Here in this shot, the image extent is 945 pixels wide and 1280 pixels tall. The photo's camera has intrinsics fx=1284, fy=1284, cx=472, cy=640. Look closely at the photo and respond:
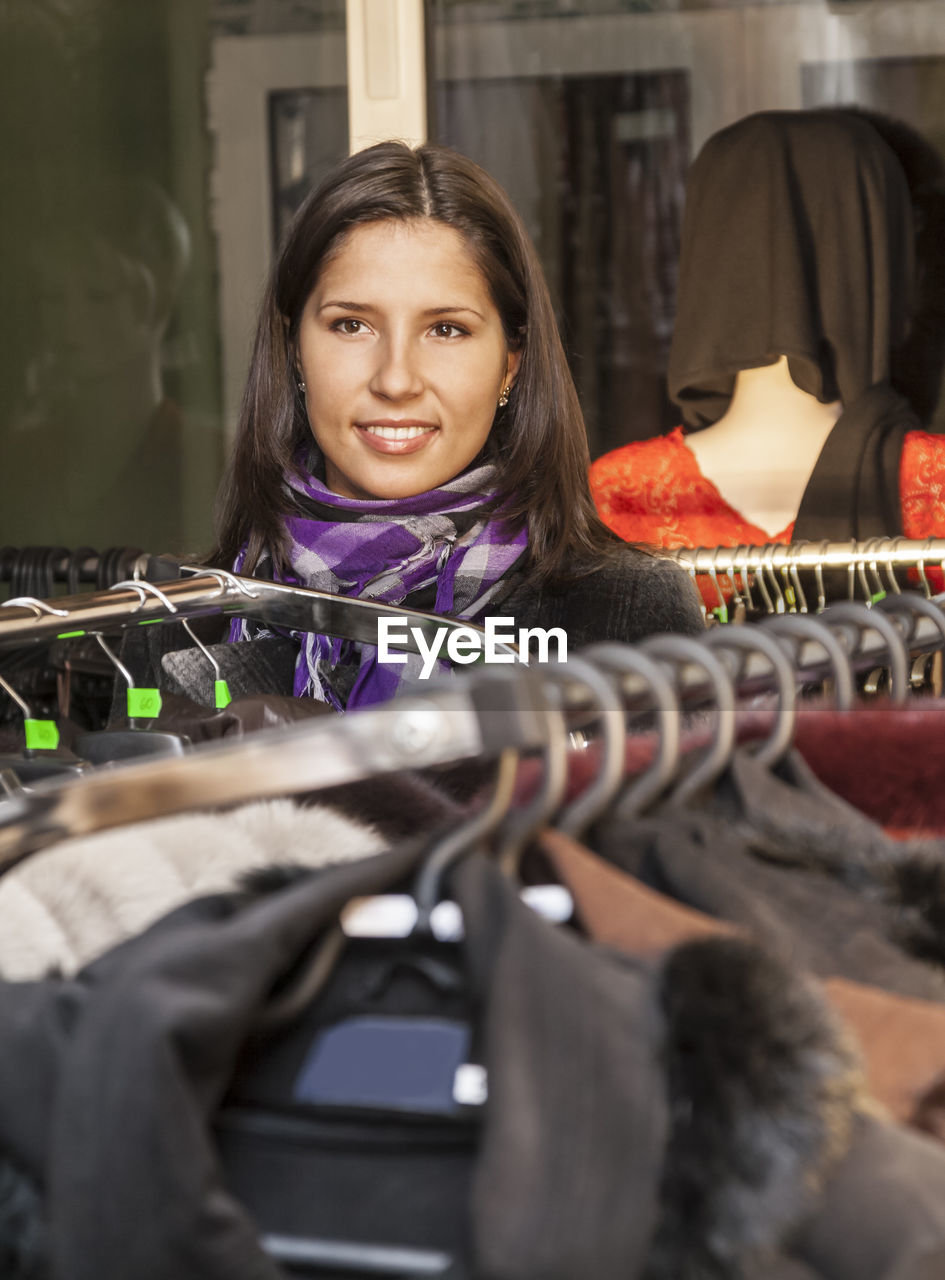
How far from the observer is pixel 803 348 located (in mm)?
1870

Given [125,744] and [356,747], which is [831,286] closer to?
[125,744]

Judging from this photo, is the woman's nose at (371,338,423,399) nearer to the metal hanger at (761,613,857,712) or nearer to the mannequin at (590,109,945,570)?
the metal hanger at (761,613,857,712)

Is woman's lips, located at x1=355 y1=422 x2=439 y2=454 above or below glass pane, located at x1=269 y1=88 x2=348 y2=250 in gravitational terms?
below

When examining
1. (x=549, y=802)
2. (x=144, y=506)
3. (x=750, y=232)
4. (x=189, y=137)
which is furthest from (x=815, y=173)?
(x=549, y=802)

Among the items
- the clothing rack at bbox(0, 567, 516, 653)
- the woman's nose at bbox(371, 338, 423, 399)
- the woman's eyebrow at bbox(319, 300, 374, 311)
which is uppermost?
the woman's eyebrow at bbox(319, 300, 374, 311)

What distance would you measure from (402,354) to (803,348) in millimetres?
915

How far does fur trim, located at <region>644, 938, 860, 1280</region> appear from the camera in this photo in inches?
12.8

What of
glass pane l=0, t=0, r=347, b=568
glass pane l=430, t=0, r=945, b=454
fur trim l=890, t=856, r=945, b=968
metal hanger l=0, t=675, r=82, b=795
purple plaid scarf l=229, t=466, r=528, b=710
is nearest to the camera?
fur trim l=890, t=856, r=945, b=968

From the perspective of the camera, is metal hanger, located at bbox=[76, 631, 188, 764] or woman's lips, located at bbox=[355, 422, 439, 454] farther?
woman's lips, located at bbox=[355, 422, 439, 454]

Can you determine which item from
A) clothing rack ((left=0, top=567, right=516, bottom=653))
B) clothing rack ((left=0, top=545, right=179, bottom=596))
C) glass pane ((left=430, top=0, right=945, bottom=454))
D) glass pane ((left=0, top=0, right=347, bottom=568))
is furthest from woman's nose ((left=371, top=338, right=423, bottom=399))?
glass pane ((left=0, top=0, right=347, bottom=568))

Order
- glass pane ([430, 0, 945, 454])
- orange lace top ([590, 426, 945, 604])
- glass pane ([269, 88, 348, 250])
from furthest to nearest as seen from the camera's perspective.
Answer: glass pane ([269, 88, 348, 250])
glass pane ([430, 0, 945, 454])
orange lace top ([590, 426, 945, 604])

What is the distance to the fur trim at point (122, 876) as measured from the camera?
0.45 meters

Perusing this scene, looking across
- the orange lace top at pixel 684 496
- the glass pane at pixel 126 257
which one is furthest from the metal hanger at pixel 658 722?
the glass pane at pixel 126 257
